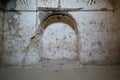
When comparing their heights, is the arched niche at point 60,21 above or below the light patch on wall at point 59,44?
above

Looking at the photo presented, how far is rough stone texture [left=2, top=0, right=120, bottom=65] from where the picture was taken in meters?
3.98

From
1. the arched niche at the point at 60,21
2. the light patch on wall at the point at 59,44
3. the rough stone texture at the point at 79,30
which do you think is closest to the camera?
the rough stone texture at the point at 79,30

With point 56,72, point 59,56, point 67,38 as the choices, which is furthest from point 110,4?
point 56,72

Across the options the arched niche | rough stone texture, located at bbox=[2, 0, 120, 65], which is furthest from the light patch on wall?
rough stone texture, located at bbox=[2, 0, 120, 65]

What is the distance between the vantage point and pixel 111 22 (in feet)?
13.2

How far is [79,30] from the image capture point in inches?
159

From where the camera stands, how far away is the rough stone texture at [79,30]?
3.98 m

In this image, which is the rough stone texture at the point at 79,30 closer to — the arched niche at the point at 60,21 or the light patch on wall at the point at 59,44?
the arched niche at the point at 60,21

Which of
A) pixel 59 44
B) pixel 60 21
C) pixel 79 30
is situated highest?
pixel 60 21

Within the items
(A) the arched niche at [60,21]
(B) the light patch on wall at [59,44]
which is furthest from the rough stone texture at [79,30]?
(B) the light patch on wall at [59,44]

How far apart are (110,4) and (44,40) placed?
2.46 m

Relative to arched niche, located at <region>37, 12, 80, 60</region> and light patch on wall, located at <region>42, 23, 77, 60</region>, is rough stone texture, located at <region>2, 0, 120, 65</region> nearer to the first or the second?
arched niche, located at <region>37, 12, 80, 60</region>

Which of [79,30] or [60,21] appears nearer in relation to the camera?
[79,30]

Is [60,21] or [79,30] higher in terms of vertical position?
[60,21]
